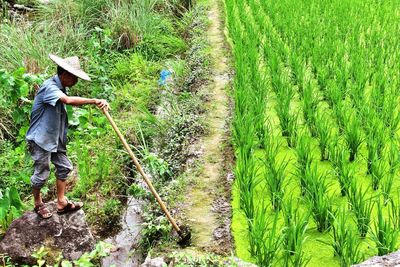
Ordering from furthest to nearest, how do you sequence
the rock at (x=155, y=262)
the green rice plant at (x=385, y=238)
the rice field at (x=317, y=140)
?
the rock at (x=155, y=262)
the rice field at (x=317, y=140)
the green rice plant at (x=385, y=238)

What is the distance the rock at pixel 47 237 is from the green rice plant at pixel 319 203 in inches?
63.2

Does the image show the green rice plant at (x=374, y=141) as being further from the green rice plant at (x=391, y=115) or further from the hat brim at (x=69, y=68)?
the hat brim at (x=69, y=68)

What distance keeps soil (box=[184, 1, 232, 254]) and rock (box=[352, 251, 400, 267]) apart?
851mm

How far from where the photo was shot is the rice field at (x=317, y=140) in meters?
2.78

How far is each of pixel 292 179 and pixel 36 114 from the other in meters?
1.81

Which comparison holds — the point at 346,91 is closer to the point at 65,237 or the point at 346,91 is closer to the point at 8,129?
A: the point at 65,237

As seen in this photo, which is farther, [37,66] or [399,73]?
[37,66]

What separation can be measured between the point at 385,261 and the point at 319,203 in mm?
596

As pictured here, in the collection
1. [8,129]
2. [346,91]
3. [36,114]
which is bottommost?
[8,129]

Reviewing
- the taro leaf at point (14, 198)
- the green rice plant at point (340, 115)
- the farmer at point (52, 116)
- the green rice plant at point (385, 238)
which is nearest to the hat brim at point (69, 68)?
the farmer at point (52, 116)

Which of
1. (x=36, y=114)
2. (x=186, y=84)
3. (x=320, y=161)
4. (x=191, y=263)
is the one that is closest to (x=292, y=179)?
(x=320, y=161)

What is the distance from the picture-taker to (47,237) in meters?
3.52

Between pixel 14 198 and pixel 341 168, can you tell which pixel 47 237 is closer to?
pixel 14 198

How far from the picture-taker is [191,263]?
274 centimetres
